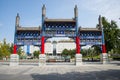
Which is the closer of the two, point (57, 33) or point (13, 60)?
point (13, 60)

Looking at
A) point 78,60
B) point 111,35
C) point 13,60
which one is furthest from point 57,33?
point 111,35

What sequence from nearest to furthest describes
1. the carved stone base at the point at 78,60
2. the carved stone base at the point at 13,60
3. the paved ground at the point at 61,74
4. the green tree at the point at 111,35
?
the paved ground at the point at 61,74 → the carved stone base at the point at 78,60 → the carved stone base at the point at 13,60 → the green tree at the point at 111,35

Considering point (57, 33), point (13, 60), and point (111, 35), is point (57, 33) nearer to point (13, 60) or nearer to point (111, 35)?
point (13, 60)

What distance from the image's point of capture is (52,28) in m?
35.9

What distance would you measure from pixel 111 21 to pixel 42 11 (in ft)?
68.4

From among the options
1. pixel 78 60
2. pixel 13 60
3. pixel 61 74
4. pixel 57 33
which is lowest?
pixel 61 74

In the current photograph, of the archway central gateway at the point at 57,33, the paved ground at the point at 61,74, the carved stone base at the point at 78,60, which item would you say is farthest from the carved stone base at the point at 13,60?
the paved ground at the point at 61,74

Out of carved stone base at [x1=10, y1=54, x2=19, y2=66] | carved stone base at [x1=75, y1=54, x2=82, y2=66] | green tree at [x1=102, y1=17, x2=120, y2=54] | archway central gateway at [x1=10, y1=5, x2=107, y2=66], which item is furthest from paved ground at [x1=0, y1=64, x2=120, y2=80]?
green tree at [x1=102, y1=17, x2=120, y2=54]

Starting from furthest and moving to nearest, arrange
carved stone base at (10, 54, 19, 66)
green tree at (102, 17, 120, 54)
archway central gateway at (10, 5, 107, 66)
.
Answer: green tree at (102, 17, 120, 54) < archway central gateway at (10, 5, 107, 66) < carved stone base at (10, 54, 19, 66)

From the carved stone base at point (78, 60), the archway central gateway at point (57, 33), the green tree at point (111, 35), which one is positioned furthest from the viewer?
the green tree at point (111, 35)

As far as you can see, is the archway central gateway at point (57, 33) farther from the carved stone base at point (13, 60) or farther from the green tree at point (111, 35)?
the green tree at point (111, 35)

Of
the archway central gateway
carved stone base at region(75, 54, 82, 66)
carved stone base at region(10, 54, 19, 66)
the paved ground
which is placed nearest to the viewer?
the paved ground

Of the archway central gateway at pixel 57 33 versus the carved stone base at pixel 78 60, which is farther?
the archway central gateway at pixel 57 33

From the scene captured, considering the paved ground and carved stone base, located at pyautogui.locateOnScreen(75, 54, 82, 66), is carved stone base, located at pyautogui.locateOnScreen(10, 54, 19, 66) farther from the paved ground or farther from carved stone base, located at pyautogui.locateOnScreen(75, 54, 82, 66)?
the paved ground
